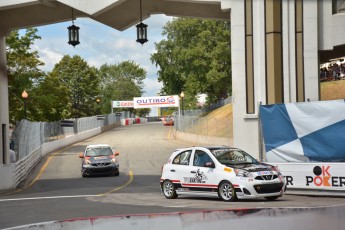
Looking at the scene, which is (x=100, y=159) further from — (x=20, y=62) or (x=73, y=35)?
(x=20, y=62)

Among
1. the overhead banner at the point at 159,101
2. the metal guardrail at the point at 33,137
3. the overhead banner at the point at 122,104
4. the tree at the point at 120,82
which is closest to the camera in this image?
the metal guardrail at the point at 33,137

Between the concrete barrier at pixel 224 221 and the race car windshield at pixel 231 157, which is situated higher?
the race car windshield at pixel 231 157

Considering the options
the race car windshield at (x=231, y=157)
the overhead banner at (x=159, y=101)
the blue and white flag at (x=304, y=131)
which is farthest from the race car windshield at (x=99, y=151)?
the overhead banner at (x=159, y=101)

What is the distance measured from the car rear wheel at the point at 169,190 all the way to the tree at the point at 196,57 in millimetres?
51875

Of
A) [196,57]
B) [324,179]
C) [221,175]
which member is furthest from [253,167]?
[196,57]

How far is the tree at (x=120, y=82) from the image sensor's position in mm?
156250

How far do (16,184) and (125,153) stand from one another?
20.8 meters

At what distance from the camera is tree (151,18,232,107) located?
71.9m

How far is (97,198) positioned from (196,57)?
2128 inches

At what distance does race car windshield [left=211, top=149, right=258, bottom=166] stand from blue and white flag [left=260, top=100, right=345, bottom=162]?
2395 millimetres

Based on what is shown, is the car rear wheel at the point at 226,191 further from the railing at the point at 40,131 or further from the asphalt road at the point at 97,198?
the railing at the point at 40,131

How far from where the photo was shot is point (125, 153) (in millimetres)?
48438

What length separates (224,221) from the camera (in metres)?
9.38

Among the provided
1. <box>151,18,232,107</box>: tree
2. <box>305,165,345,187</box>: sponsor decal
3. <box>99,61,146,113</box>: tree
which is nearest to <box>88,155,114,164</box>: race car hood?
<box>305,165,345,187</box>: sponsor decal
